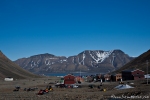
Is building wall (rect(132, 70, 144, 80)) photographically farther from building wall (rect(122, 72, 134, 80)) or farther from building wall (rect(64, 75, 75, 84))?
building wall (rect(64, 75, 75, 84))

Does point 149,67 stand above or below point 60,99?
above

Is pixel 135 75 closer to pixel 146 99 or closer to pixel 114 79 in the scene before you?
pixel 114 79

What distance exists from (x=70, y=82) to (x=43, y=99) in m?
54.4

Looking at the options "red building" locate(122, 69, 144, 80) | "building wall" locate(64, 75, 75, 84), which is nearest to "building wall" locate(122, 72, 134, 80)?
"red building" locate(122, 69, 144, 80)

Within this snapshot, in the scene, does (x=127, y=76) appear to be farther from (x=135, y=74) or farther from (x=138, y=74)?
(x=138, y=74)

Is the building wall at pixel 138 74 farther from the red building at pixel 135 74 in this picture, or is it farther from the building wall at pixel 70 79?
the building wall at pixel 70 79

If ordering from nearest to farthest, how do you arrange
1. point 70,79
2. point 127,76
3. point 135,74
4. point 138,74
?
point 70,79 → point 138,74 → point 135,74 → point 127,76

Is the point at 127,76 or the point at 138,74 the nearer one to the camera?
the point at 138,74

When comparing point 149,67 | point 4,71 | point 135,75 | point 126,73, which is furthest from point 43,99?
point 4,71

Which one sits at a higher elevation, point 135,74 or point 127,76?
point 135,74

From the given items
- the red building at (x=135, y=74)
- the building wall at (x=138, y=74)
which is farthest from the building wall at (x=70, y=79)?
the building wall at (x=138, y=74)

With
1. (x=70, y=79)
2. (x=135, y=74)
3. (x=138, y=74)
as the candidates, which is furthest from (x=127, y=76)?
(x=70, y=79)

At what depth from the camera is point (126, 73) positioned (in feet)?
374

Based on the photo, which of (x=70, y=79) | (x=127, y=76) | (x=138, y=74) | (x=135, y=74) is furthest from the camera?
(x=127, y=76)
